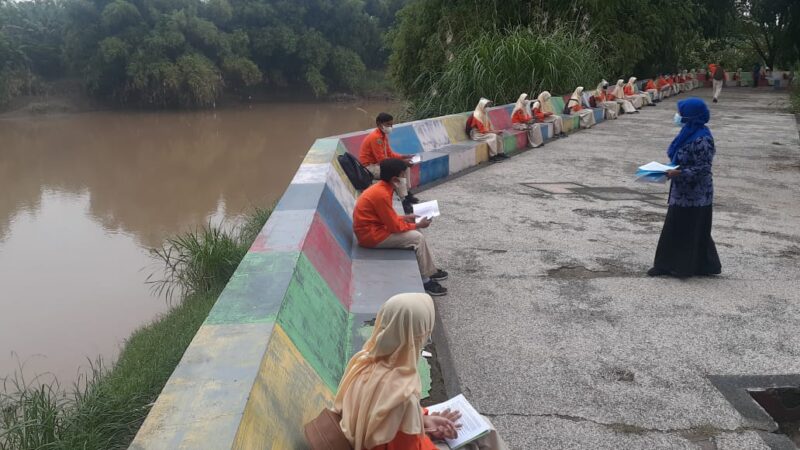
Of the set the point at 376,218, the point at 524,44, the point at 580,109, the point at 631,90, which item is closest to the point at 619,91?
the point at 631,90

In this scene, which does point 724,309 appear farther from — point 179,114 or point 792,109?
point 179,114

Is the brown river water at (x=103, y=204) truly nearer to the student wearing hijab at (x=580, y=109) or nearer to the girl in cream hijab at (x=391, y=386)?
the girl in cream hijab at (x=391, y=386)

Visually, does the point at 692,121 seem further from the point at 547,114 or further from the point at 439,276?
the point at 547,114

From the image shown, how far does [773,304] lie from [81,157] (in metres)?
20.9

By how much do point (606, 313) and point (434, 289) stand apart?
132 cm

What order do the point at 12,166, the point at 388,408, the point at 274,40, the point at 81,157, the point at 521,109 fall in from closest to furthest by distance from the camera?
1. the point at 388,408
2. the point at 521,109
3. the point at 12,166
4. the point at 81,157
5. the point at 274,40

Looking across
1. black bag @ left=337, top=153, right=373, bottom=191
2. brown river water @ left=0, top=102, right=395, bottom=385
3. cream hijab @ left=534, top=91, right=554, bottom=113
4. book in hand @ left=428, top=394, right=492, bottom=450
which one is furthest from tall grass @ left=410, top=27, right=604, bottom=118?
book in hand @ left=428, top=394, right=492, bottom=450

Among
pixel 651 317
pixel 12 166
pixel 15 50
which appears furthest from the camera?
pixel 15 50

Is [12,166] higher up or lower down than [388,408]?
lower down

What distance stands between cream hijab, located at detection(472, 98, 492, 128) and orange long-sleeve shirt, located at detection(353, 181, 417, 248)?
628 centimetres

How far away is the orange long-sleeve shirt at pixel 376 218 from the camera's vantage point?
5105 millimetres

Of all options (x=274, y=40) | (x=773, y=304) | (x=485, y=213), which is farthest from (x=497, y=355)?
(x=274, y=40)

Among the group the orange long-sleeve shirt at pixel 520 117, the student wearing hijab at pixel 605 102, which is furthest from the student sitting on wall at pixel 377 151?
the student wearing hijab at pixel 605 102

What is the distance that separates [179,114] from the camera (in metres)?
34.0
